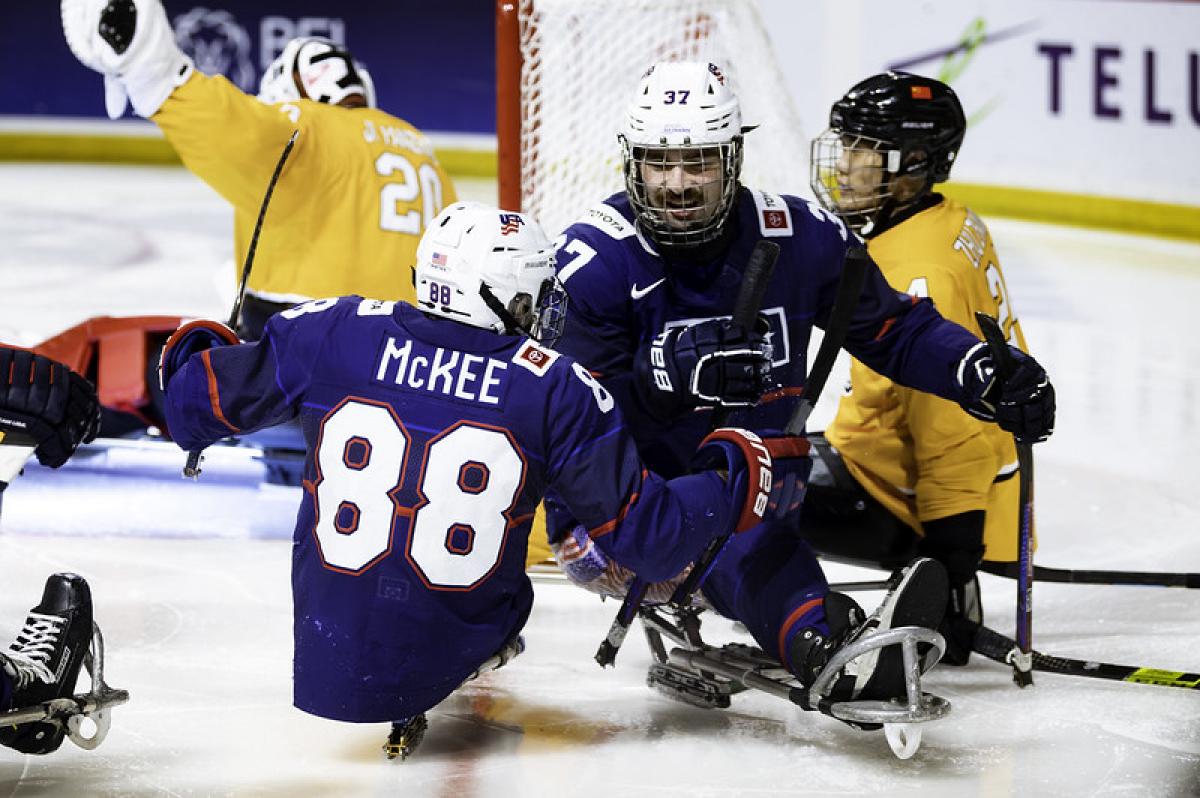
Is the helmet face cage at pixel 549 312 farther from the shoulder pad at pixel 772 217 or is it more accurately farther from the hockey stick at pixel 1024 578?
the hockey stick at pixel 1024 578

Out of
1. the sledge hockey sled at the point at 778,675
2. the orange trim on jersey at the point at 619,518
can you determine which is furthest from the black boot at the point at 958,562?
the orange trim on jersey at the point at 619,518

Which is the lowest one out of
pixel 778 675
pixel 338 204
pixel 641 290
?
pixel 778 675

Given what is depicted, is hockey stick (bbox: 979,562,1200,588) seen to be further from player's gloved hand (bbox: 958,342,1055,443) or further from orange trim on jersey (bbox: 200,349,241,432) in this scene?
orange trim on jersey (bbox: 200,349,241,432)

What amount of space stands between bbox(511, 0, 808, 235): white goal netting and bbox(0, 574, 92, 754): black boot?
215 centimetres

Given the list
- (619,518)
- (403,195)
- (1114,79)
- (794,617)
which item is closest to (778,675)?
(794,617)

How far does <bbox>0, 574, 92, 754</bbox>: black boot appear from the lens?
9.05 feet

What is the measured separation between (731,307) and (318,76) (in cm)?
217

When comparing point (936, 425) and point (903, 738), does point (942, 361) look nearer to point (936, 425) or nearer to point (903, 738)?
point (936, 425)

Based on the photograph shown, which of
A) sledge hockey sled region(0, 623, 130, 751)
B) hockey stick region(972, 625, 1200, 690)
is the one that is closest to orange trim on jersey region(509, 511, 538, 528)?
sledge hockey sled region(0, 623, 130, 751)

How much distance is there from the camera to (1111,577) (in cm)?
388

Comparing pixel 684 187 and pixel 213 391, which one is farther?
pixel 684 187

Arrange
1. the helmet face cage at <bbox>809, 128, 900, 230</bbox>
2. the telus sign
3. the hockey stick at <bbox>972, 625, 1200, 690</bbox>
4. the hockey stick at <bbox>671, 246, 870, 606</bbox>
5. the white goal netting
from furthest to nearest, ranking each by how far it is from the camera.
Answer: the telus sign, the white goal netting, the helmet face cage at <bbox>809, 128, 900, 230</bbox>, the hockey stick at <bbox>972, 625, 1200, 690</bbox>, the hockey stick at <bbox>671, 246, 870, 606</bbox>

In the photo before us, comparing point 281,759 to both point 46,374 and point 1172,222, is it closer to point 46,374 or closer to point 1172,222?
point 46,374

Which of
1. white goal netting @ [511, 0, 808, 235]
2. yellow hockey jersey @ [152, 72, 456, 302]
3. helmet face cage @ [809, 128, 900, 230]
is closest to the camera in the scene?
helmet face cage @ [809, 128, 900, 230]
